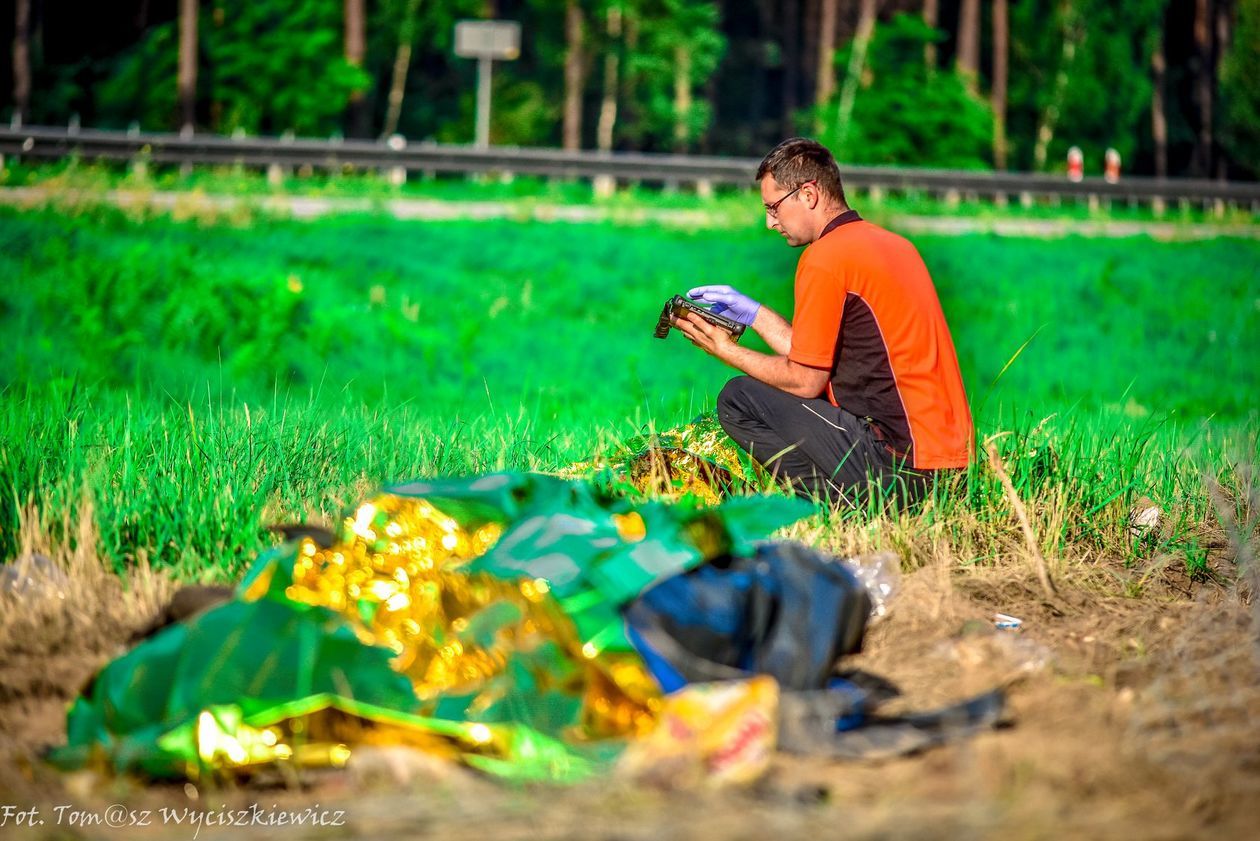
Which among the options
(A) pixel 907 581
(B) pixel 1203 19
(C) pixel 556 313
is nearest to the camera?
(A) pixel 907 581

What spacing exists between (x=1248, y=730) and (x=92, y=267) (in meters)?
9.60

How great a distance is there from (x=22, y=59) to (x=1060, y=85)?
25856 mm

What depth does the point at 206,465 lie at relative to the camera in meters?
4.57

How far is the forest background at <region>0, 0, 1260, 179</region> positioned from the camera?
30609 mm

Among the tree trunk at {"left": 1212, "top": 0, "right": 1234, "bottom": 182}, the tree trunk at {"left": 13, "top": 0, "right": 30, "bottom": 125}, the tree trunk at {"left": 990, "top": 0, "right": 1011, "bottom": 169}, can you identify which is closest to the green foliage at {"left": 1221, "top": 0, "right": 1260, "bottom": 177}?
the tree trunk at {"left": 990, "top": 0, "right": 1011, "bottom": 169}

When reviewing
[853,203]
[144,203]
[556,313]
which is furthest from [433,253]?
[853,203]

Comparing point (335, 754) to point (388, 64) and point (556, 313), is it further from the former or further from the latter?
point (388, 64)

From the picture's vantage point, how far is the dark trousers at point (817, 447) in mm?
4582

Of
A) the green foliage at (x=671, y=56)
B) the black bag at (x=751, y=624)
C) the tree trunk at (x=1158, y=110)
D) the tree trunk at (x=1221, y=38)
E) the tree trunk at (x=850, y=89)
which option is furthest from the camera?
the tree trunk at (x=1221, y=38)

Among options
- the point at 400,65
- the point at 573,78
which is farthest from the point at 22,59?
the point at 573,78

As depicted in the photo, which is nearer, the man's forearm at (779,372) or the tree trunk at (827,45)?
the man's forearm at (779,372)

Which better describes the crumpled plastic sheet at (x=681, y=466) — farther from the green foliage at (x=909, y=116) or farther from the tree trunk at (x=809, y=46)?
the tree trunk at (x=809, y=46)

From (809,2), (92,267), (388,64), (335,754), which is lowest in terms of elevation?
(335,754)

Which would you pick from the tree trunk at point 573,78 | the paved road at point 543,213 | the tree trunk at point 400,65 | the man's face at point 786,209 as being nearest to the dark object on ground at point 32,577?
the man's face at point 786,209
